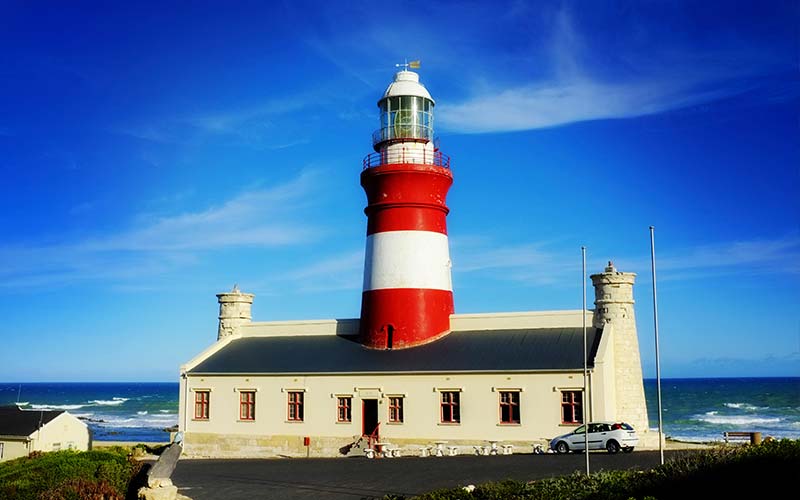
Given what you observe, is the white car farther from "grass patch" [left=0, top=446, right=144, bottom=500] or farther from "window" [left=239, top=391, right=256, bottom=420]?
"grass patch" [left=0, top=446, right=144, bottom=500]

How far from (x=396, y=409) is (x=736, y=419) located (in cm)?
6163

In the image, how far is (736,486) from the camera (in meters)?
13.5

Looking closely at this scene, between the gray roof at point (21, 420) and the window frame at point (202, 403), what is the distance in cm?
551

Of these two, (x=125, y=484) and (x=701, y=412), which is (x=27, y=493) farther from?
(x=701, y=412)

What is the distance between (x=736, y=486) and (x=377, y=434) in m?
18.6

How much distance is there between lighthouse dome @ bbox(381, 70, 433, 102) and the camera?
3372cm

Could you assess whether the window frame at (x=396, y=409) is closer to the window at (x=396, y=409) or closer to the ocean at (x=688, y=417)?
the window at (x=396, y=409)

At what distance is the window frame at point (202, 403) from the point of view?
34281mm

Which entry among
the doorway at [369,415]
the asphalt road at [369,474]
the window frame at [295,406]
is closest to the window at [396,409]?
the doorway at [369,415]

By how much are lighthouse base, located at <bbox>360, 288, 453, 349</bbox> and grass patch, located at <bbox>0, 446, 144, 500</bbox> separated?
13.1 metres

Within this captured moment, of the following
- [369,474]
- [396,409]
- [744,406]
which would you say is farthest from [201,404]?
[744,406]

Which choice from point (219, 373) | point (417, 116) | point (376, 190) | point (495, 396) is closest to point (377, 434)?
point (495, 396)

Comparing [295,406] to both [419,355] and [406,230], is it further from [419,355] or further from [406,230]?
[406,230]

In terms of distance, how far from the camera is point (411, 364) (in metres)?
31.0
